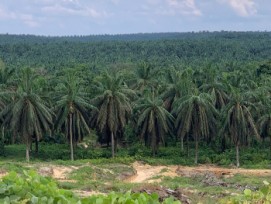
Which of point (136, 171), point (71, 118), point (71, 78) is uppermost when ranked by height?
point (71, 78)

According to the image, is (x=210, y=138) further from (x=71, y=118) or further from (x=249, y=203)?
(x=249, y=203)

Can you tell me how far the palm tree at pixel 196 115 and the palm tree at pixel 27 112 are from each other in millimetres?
8538

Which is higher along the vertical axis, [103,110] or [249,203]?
[249,203]

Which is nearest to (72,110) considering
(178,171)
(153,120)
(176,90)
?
(153,120)

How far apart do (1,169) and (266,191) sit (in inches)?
836

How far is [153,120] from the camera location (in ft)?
108

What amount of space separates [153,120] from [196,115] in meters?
2.83

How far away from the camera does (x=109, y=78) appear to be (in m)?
33.0

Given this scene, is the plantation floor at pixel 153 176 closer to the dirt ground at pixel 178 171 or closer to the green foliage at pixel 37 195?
the dirt ground at pixel 178 171

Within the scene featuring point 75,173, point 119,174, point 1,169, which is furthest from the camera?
point 119,174

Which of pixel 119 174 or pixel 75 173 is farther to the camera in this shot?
pixel 119 174

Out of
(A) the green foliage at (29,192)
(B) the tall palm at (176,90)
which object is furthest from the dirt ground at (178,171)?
(A) the green foliage at (29,192)

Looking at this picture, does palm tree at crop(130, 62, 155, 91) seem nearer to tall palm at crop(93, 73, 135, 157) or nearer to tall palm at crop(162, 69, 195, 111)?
tall palm at crop(162, 69, 195, 111)

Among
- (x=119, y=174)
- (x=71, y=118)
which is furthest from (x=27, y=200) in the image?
(x=71, y=118)
